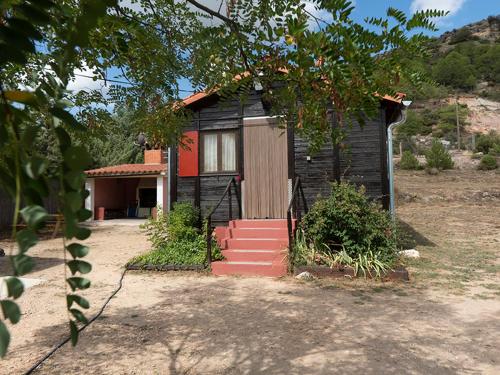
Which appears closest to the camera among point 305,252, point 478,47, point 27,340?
point 27,340

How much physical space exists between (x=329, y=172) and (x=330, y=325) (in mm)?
5078

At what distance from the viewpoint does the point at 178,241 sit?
27.5 feet

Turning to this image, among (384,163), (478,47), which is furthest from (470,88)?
(384,163)

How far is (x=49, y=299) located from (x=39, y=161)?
18.7 feet

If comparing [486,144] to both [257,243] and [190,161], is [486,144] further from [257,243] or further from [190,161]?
[257,243]

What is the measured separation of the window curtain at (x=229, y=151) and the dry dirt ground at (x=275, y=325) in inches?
135

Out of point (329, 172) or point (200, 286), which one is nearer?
point (200, 286)

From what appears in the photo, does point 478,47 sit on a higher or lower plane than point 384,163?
higher

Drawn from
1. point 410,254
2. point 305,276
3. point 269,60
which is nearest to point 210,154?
point 305,276

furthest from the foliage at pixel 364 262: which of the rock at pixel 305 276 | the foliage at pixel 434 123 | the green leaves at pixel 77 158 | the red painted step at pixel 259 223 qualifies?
the foliage at pixel 434 123

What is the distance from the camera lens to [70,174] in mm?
661

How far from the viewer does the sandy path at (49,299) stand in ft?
10.9

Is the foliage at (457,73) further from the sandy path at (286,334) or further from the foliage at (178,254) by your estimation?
the sandy path at (286,334)

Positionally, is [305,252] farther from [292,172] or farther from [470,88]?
[470,88]
